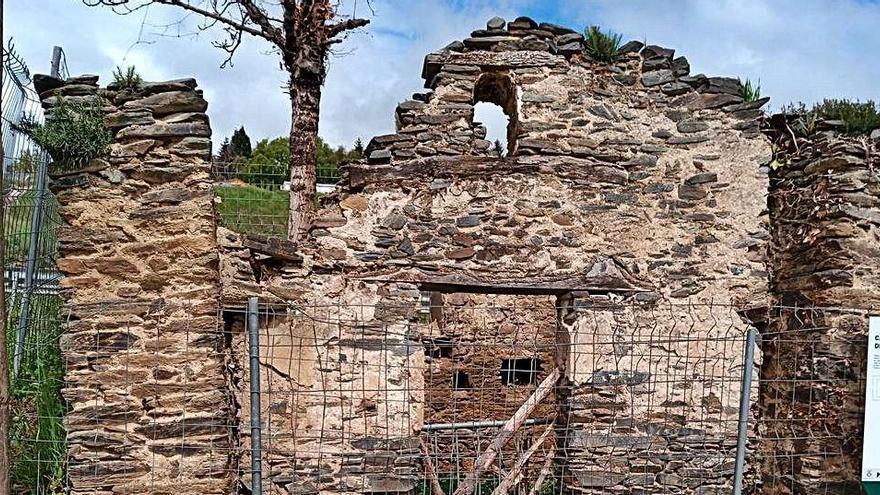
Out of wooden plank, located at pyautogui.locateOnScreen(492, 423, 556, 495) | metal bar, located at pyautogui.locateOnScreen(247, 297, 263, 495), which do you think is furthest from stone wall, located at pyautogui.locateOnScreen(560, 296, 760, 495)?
A: metal bar, located at pyautogui.locateOnScreen(247, 297, 263, 495)

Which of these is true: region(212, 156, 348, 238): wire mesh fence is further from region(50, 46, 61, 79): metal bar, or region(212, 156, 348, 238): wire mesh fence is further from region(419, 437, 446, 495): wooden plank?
region(419, 437, 446, 495): wooden plank

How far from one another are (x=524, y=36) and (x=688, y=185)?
1.83 meters

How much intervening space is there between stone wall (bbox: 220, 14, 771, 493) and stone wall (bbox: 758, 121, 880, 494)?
0.22 m

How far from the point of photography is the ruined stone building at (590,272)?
5613 millimetres

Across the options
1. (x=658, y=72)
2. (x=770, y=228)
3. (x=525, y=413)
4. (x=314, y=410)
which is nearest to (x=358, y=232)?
(x=314, y=410)

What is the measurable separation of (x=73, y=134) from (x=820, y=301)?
5.30 meters

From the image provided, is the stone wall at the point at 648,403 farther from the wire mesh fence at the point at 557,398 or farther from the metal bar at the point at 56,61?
the metal bar at the point at 56,61

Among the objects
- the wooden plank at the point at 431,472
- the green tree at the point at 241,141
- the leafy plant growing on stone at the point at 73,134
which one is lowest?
the wooden plank at the point at 431,472

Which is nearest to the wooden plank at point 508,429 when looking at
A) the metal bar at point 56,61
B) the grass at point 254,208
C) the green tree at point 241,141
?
the grass at point 254,208

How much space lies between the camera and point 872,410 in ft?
15.8

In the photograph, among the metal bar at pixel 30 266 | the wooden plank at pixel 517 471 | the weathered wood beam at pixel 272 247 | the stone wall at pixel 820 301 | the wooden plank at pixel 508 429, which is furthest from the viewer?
the wooden plank at pixel 508 429

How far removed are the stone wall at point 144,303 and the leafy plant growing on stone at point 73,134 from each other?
2.2 inches

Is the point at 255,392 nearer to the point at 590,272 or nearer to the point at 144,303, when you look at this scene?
the point at 144,303

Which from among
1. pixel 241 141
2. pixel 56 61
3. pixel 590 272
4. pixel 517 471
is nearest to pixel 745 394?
pixel 590 272
